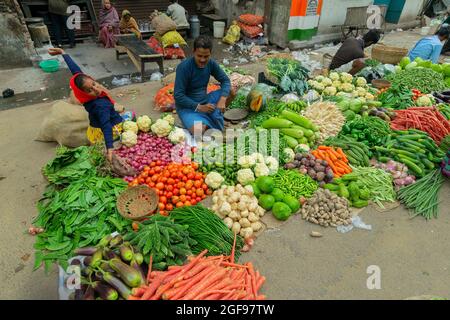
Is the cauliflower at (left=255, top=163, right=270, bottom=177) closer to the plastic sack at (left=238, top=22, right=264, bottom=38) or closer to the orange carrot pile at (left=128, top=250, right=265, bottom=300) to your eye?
the orange carrot pile at (left=128, top=250, right=265, bottom=300)

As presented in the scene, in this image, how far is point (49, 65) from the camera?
675 cm

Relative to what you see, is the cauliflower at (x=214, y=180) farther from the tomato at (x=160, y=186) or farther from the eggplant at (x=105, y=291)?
the eggplant at (x=105, y=291)

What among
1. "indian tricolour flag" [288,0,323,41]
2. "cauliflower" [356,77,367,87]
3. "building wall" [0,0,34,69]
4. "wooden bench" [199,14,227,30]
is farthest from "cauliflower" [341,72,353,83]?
"building wall" [0,0,34,69]

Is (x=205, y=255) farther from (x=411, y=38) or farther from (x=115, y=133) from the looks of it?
(x=411, y=38)

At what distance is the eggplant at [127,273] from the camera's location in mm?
2168

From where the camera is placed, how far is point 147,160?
12.3 ft

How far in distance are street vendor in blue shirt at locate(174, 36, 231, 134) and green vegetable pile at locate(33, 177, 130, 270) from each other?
155cm

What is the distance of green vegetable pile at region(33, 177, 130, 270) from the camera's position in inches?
110

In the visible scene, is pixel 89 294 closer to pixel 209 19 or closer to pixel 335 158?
pixel 335 158

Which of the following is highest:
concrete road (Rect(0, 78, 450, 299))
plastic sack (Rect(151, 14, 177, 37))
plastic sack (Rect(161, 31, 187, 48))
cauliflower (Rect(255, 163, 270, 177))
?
plastic sack (Rect(151, 14, 177, 37))

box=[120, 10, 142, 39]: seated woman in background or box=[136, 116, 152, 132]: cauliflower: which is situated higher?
box=[120, 10, 142, 39]: seated woman in background

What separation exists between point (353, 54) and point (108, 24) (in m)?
6.70

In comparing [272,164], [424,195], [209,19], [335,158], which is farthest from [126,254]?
[209,19]
